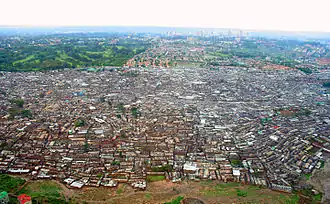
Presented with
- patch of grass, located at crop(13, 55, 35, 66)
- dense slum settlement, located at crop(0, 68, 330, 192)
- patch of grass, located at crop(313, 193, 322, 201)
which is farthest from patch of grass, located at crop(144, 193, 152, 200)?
patch of grass, located at crop(13, 55, 35, 66)

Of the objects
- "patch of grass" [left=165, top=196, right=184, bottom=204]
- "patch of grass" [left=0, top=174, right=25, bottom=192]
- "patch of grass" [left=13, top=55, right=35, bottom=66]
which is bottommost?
"patch of grass" [left=165, top=196, right=184, bottom=204]

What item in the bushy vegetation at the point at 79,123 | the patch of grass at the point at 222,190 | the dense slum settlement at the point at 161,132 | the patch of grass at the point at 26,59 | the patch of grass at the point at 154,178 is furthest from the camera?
the patch of grass at the point at 26,59

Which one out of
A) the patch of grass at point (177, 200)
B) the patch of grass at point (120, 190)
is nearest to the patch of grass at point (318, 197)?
the patch of grass at point (177, 200)

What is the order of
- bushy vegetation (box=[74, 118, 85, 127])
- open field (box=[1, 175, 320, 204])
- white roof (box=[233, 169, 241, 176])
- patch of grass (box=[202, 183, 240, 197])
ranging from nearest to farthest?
open field (box=[1, 175, 320, 204]) → patch of grass (box=[202, 183, 240, 197]) → white roof (box=[233, 169, 241, 176]) → bushy vegetation (box=[74, 118, 85, 127])

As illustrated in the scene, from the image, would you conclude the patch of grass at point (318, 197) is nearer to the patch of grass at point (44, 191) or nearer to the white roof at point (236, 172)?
the white roof at point (236, 172)

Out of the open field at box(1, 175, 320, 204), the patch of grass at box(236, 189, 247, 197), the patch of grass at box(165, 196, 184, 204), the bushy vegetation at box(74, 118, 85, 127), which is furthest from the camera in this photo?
the bushy vegetation at box(74, 118, 85, 127)

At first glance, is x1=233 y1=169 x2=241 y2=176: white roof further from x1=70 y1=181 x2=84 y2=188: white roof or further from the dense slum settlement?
x1=70 y1=181 x2=84 y2=188: white roof

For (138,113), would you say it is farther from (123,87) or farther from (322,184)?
(322,184)

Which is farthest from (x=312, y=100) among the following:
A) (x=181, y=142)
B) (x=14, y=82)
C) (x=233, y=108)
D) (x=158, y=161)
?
(x=14, y=82)
